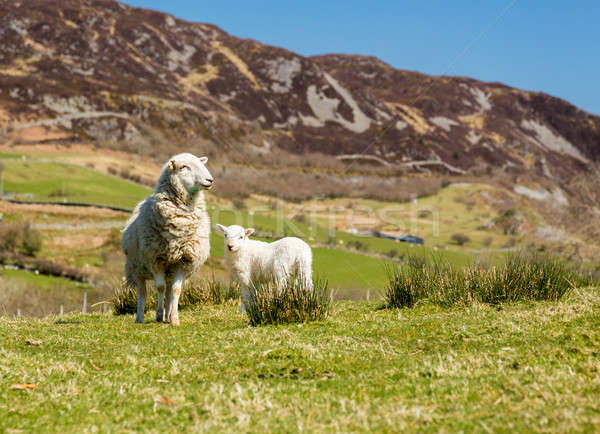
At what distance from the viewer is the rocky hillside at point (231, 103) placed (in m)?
107

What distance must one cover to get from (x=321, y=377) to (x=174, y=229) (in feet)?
19.0

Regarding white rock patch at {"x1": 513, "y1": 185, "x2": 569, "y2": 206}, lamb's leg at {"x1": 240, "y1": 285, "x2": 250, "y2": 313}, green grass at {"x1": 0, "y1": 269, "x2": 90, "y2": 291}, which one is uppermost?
white rock patch at {"x1": 513, "y1": 185, "x2": 569, "y2": 206}

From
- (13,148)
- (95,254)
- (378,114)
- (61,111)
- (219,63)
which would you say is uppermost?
(219,63)

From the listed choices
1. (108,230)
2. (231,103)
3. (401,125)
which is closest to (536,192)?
(401,125)

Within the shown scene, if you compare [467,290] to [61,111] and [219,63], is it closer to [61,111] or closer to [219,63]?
[61,111]

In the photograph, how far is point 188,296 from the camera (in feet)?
53.3

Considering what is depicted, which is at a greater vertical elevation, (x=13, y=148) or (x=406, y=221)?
(x=13, y=148)

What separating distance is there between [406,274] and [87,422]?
33.0ft

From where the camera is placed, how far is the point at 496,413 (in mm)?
5062

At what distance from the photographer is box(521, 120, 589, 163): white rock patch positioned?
16150cm

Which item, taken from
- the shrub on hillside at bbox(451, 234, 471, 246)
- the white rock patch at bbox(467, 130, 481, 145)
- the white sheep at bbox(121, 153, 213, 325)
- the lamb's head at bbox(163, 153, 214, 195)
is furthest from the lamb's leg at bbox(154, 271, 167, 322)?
the white rock patch at bbox(467, 130, 481, 145)

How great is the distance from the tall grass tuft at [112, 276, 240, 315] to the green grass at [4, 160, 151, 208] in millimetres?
49241

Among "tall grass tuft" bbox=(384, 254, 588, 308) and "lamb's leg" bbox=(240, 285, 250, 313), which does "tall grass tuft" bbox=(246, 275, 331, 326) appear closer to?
"lamb's leg" bbox=(240, 285, 250, 313)

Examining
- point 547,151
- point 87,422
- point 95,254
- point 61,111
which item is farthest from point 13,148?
point 547,151
